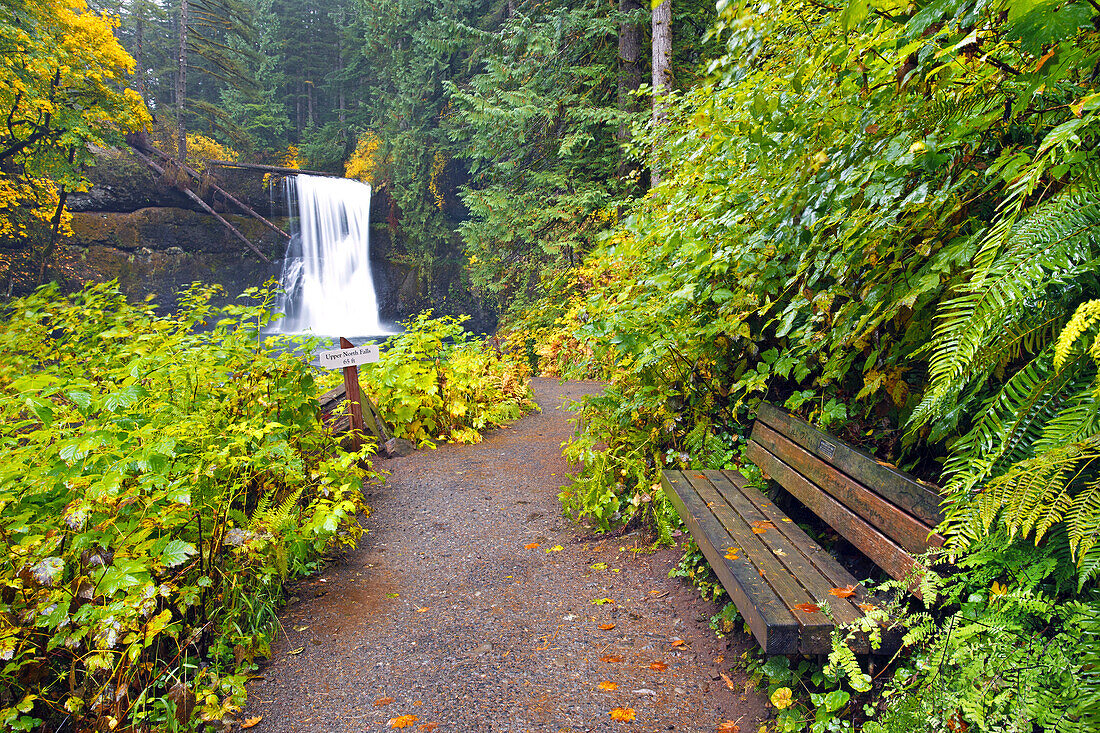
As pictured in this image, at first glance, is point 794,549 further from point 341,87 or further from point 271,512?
point 341,87

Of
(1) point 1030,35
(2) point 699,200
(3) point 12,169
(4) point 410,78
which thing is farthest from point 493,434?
(4) point 410,78

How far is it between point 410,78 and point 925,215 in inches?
899

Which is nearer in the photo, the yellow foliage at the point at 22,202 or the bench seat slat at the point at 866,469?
the bench seat slat at the point at 866,469

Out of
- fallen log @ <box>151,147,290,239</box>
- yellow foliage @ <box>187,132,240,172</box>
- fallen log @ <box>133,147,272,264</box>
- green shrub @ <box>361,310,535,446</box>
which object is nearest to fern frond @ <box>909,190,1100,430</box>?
green shrub @ <box>361,310,535,446</box>

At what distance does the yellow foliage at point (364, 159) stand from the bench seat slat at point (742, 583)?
27.9m

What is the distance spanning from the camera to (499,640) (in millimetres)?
2717

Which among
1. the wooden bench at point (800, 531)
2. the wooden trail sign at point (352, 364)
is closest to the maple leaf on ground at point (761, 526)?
the wooden bench at point (800, 531)

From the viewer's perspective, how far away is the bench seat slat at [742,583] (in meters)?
1.69

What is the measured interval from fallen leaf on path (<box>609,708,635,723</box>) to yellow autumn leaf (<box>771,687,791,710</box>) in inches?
21.0

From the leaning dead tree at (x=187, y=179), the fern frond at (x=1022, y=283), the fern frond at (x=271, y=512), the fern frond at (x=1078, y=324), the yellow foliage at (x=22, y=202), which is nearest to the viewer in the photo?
the fern frond at (x=1078, y=324)

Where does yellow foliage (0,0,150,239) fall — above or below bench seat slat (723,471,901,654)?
above

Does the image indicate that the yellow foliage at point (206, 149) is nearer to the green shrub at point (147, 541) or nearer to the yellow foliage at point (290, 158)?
the yellow foliage at point (290, 158)

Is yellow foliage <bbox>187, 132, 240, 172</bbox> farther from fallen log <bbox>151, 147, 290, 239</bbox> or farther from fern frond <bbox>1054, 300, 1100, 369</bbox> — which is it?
fern frond <bbox>1054, 300, 1100, 369</bbox>

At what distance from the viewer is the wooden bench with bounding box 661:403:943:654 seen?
1.70 meters
